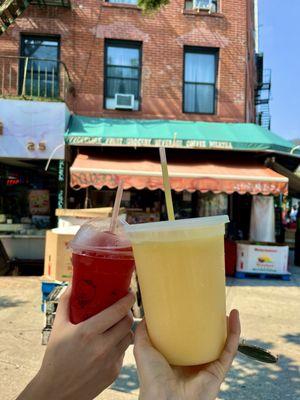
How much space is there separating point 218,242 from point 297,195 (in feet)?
58.8

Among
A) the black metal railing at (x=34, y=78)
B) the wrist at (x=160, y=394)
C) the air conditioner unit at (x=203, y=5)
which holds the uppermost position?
the air conditioner unit at (x=203, y=5)

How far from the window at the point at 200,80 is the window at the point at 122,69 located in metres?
1.35

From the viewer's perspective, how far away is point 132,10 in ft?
35.6

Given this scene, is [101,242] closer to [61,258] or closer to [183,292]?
[183,292]

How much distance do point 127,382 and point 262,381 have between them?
1.38 metres

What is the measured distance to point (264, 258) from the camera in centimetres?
927

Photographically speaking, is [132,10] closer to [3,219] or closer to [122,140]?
[122,140]

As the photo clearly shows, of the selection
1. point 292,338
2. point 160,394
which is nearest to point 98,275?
point 160,394

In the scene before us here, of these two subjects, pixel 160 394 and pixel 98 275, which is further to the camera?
pixel 98 275

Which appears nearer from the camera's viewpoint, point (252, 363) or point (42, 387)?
point (42, 387)

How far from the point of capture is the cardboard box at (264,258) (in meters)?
9.26

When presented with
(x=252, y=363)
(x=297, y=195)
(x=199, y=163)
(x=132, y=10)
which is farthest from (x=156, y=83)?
(x=297, y=195)

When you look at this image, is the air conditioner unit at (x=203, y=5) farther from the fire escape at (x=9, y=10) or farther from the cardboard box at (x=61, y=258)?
the cardboard box at (x=61, y=258)

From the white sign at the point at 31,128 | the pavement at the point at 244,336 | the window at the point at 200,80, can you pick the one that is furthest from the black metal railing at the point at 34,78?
the pavement at the point at 244,336
